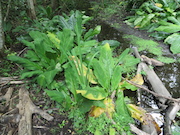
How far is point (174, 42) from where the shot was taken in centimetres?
A: 320

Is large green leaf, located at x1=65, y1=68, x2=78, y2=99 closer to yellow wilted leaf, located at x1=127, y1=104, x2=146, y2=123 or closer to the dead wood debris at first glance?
the dead wood debris

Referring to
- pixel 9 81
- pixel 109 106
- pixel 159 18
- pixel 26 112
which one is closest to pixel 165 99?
pixel 109 106

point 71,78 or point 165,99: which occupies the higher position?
point 71,78

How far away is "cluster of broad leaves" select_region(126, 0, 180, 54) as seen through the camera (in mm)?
3466

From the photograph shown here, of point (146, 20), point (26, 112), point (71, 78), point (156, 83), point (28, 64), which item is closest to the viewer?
point (26, 112)

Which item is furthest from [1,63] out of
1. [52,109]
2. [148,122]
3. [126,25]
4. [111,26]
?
[126,25]

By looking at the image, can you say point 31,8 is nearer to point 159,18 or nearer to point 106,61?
point 106,61

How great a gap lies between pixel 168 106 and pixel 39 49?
1852 millimetres

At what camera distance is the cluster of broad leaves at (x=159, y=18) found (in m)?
3.47

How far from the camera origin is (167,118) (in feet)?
5.87

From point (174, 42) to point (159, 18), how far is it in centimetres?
121

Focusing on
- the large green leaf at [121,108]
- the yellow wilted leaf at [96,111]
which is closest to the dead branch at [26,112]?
the yellow wilted leaf at [96,111]

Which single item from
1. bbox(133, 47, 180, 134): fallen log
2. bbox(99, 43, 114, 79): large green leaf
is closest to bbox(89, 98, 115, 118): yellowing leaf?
bbox(99, 43, 114, 79): large green leaf

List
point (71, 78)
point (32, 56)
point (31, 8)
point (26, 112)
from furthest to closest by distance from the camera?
point (31, 8) → point (32, 56) → point (71, 78) → point (26, 112)
